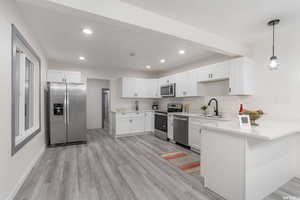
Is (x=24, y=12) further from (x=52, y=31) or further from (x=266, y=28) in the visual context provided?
(x=266, y=28)

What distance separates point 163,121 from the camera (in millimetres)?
4977

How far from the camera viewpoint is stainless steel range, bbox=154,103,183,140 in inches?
191

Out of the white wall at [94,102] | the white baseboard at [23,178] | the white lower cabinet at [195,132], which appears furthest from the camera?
the white wall at [94,102]

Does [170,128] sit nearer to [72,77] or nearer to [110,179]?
[110,179]

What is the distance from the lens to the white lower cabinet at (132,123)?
509 cm

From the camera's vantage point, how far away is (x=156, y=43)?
3283 millimetres

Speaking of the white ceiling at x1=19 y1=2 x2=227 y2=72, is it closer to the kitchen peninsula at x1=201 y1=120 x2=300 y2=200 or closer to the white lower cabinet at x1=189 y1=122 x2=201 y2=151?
the kitchen peninsula at x1=201 y1=120 x2=300 y2=200

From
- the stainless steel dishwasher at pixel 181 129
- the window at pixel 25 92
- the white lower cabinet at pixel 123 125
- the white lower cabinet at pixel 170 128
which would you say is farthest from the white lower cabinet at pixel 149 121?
the window at pixel 25 92

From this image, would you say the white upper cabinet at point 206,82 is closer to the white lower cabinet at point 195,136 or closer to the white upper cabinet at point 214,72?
the white upper cabinet at point 214,72

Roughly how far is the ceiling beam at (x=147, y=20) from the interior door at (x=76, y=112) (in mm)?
3134

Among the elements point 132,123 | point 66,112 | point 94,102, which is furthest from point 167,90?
point 94,102

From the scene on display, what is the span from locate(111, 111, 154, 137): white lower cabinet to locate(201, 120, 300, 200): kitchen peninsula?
3.41m

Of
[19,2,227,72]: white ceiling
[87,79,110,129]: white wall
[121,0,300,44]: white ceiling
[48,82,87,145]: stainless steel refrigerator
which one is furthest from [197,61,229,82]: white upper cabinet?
[87,79,110,129]: white wall

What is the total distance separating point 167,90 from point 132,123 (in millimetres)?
1765
